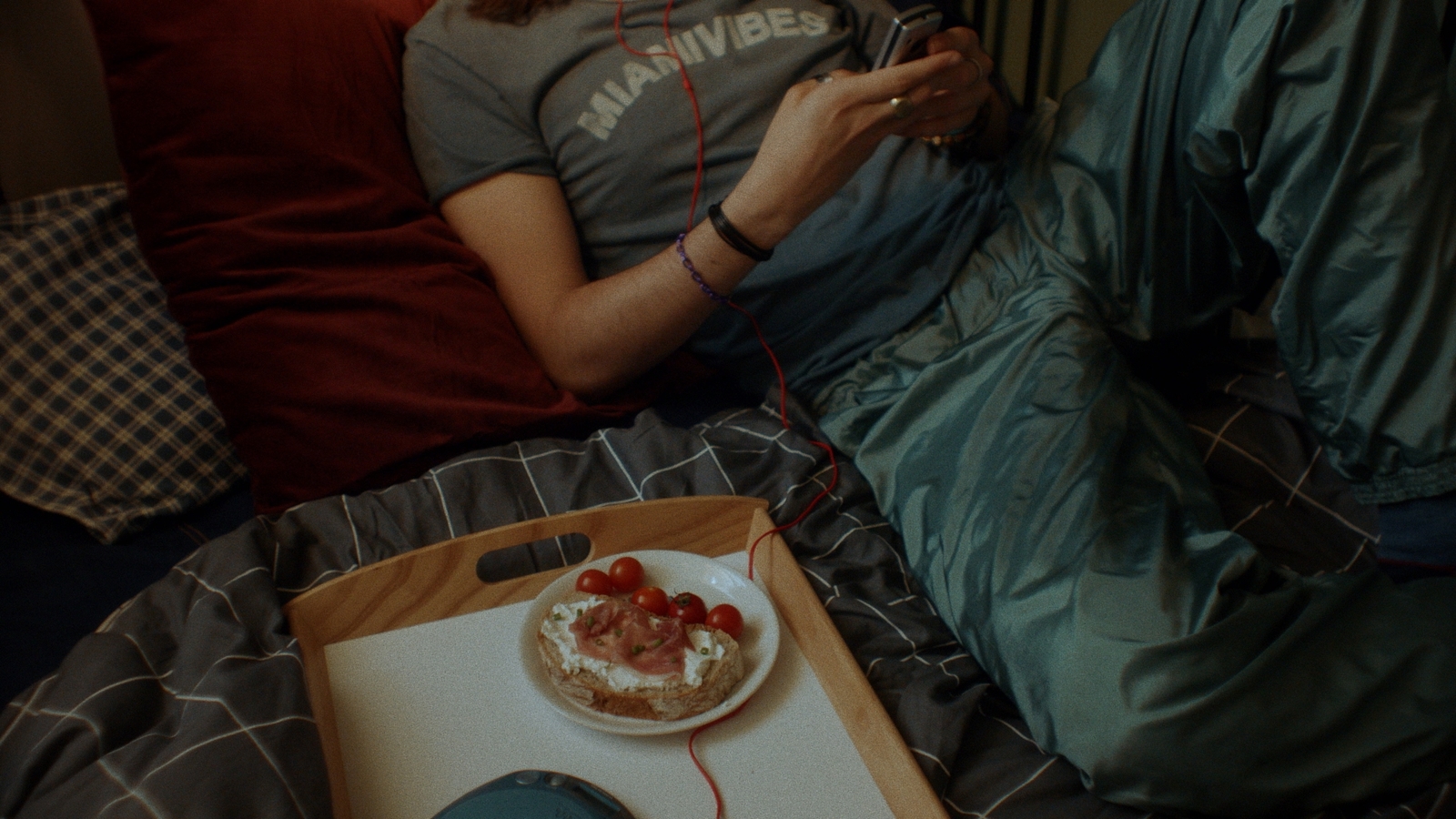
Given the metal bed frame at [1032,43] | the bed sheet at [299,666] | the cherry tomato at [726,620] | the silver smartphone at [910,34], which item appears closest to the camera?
the bed sheet at [299,666]

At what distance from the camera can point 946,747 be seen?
24.9 inches

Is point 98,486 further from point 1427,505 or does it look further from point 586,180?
point 1427,505

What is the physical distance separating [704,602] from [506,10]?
0.73 meters

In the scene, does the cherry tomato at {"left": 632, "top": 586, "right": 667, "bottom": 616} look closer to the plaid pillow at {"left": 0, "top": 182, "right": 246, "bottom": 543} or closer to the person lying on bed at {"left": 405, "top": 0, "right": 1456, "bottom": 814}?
the person lying on bed at {"left": 405, "top": 0, "right": 1456, "bottom": 814}

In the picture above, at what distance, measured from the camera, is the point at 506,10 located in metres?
1.05

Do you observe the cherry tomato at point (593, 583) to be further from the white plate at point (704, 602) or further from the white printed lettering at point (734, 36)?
the white printed lettering at point (734, 36)

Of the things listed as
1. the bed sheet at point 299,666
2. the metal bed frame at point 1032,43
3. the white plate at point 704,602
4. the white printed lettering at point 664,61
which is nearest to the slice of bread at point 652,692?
the white plate at point 704,602

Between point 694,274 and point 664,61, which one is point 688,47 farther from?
point 694,274

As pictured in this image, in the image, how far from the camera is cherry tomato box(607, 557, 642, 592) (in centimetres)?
74

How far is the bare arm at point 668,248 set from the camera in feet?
2.88

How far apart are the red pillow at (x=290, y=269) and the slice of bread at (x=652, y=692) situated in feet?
1.17

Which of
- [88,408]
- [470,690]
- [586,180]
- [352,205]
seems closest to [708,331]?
[586,180]

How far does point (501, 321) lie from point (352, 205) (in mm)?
191

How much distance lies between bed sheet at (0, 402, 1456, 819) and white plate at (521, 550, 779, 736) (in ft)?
0.25
